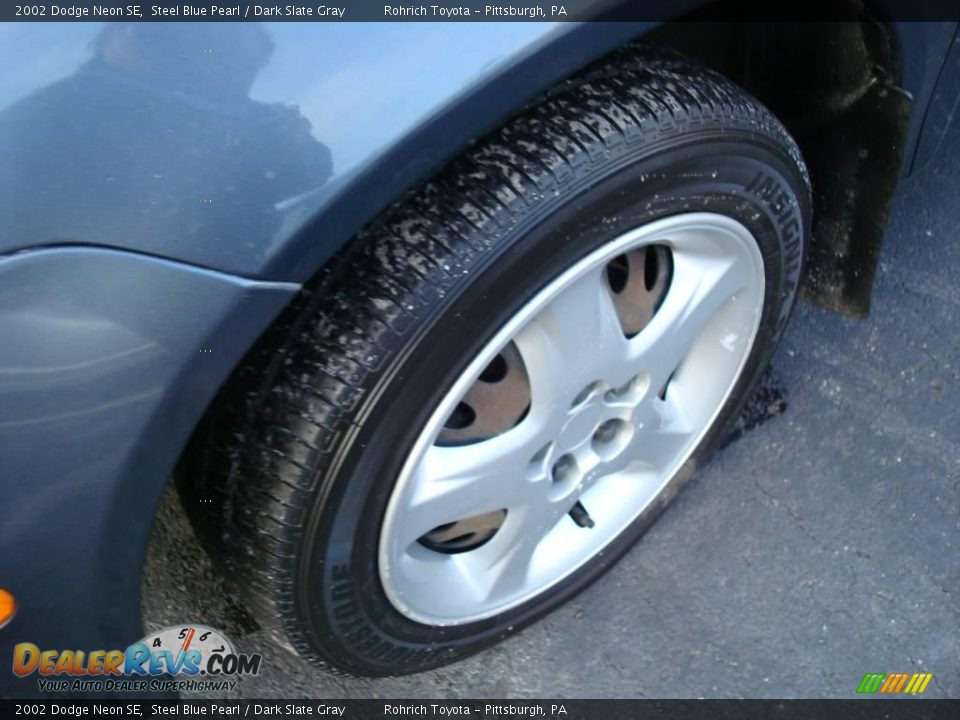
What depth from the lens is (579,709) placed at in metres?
1.76

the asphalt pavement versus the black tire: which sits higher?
the black tire

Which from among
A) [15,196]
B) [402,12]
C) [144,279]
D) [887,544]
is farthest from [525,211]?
[887,544]

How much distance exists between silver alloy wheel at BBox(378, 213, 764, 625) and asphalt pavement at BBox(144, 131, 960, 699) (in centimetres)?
18

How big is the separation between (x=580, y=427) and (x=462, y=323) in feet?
1.35

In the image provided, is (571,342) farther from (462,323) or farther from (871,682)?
(871,682)

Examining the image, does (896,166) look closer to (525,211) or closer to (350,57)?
(525,211)

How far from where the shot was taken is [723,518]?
6.51 feet

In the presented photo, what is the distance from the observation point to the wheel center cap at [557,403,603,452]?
4.91 feet

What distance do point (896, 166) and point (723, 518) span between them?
0.78 meters

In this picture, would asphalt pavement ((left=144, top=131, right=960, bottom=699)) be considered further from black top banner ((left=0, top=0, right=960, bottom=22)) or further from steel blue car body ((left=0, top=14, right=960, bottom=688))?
black top banner ((left=0, top=0, right=960, bottom=22))

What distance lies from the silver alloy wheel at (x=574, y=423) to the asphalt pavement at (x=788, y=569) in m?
0.18

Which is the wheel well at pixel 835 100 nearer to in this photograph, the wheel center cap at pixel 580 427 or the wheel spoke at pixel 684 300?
the wheel spoke at pixel 684 300

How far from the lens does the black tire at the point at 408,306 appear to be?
1.16m

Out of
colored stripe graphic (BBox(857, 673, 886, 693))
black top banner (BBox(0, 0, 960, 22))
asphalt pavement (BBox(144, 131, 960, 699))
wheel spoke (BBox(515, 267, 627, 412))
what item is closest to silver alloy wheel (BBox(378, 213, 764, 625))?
wheel spoke (BBox(515, 267, 627, 412))
